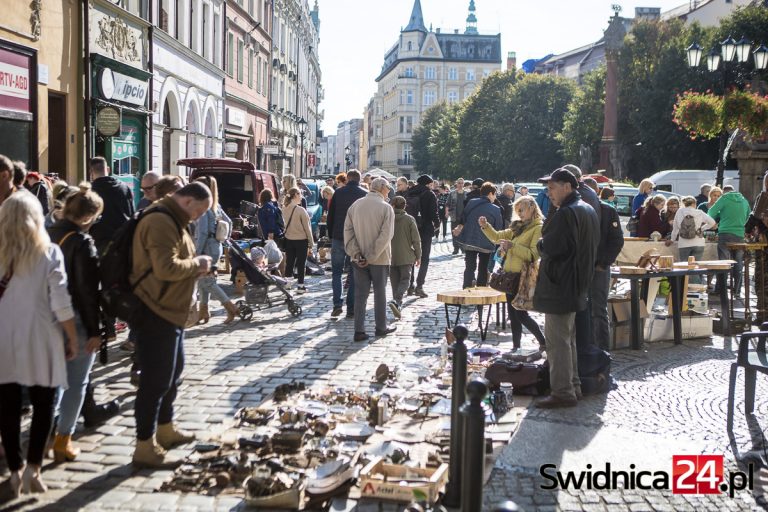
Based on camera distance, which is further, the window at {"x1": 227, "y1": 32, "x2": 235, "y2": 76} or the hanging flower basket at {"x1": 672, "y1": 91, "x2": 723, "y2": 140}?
the window at {"x1": 227, "y1": 32, "x2": 235, "y2": 76}

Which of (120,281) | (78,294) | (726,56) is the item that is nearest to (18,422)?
(78,294)

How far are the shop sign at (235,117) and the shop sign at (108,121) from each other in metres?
16.0

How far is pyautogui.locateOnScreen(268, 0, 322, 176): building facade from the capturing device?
160 ft

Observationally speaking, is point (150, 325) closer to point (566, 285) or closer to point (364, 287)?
point (566, 285)

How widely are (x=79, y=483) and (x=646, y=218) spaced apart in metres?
12.7

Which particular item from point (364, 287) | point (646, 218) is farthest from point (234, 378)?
point (646, 218)

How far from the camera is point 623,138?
5225 centimetres

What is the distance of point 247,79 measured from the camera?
128ft

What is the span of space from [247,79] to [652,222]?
2661cm

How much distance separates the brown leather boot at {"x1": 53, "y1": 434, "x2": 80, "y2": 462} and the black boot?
2.71 feet

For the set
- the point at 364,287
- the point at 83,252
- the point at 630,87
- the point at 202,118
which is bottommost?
the point at 364,287

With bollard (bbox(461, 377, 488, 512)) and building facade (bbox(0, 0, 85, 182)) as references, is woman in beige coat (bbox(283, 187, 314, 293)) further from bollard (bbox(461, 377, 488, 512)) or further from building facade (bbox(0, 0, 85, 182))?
bollard (bbox(461, 377, 488, 512))

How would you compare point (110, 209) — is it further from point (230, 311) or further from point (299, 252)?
point (299, 252)

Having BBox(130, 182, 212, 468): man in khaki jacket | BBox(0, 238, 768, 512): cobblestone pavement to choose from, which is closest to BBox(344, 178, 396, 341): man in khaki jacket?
BBox(0, 238, 768, 512): cobblestone pavement
